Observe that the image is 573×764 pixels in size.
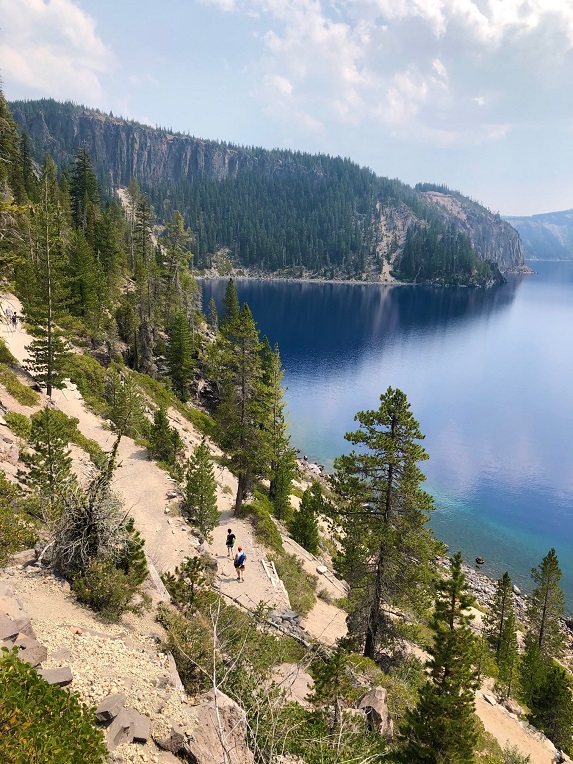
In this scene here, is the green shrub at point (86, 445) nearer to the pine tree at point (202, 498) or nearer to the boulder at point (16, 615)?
the pine tree at point (202, 498)

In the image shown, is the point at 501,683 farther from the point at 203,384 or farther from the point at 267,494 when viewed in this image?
the point at 203,384

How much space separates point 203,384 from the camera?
63.0 m

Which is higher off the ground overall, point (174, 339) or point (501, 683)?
point (174, 339)

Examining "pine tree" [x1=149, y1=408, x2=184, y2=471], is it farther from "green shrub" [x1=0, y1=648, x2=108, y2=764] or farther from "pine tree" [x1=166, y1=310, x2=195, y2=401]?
"pine tree" [x1=166, y1=310, x2=195, y2=401]

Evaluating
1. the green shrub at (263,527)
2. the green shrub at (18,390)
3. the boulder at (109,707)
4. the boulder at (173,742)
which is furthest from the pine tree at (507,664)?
the green shrub at (18,390)

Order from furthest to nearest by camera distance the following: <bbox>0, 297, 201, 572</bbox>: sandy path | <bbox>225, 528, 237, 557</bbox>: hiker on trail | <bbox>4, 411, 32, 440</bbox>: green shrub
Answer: <bbox>225, 528, 237, 557</bbox>: hiker on trail < <bbox>4, 411, 32, 440</bbox>: green shrub < <bbox>0, 297, 201, 572</bbox>: sandy path

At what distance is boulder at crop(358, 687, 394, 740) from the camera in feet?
40.0

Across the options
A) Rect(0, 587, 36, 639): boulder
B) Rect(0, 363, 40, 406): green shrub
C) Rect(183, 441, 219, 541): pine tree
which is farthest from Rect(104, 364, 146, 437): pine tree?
Rect(0, 587, 36, 639): boulder

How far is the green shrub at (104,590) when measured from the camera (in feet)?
36.0

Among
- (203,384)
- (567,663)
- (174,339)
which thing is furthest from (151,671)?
(203,384)

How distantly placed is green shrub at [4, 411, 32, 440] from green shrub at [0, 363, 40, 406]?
4.17 metres

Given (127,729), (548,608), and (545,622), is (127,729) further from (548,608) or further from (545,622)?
(545,622)

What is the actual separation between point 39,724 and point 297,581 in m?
19.7

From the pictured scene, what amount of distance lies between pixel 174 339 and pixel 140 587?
44.9 meters
